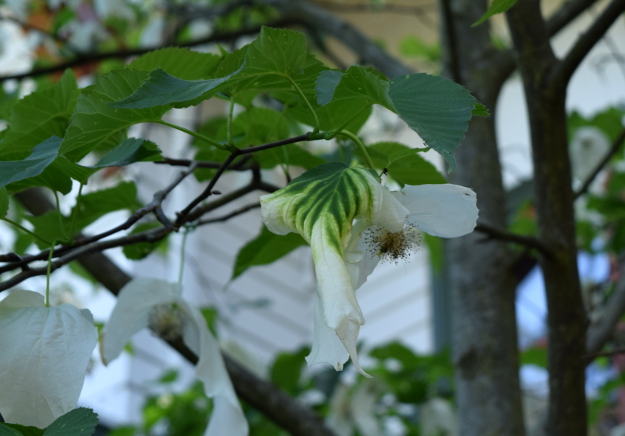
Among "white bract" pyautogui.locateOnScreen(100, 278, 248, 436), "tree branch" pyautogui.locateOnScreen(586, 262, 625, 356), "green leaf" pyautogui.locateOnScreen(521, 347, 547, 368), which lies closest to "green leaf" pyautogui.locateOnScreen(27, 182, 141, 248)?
"white bract" pyautogui.locateOnScreen(100, 278, 248, 436)

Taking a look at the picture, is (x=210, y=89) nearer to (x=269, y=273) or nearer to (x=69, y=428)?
(x=69, y=428)

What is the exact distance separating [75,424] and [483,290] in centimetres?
80

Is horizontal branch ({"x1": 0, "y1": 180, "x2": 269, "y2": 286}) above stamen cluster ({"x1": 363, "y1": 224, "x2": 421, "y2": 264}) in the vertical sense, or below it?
below

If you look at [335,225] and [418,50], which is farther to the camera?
[418,50]

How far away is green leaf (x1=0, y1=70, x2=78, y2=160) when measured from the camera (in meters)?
0.61

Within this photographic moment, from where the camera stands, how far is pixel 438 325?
318 centimetres

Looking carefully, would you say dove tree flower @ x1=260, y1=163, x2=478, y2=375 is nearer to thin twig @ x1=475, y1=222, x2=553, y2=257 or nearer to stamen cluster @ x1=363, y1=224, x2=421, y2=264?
stamen cluster @ x1=363, y1=224, x2=421, y2=264

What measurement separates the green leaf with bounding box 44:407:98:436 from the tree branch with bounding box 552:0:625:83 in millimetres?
605

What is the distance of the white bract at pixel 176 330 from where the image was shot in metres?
0.64

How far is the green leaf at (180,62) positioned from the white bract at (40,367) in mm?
223

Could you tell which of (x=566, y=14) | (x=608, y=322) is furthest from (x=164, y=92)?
(x=608, y=322)

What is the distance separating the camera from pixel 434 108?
438mm

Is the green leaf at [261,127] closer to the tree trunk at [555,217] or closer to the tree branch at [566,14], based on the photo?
the tree trunk at [555,217]

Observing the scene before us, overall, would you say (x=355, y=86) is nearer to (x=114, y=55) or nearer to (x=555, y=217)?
(x=555, y=217)
